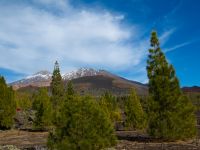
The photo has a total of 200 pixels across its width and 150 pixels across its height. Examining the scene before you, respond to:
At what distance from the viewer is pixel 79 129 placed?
23.3 metres

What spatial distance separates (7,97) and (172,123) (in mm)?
36137

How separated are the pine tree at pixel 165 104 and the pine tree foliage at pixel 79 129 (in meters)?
14.8

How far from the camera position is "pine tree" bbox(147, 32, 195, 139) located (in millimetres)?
37347

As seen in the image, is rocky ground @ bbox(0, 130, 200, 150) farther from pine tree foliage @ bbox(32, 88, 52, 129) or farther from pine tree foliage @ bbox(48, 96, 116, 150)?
pine tree foliage @ bbox(32, 88, 52, 129)

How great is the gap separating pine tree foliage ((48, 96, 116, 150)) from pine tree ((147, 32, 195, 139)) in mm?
14764

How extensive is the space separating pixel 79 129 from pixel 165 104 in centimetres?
1693

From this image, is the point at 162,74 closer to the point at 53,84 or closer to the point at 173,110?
the point at 173,110

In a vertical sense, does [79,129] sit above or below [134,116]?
below

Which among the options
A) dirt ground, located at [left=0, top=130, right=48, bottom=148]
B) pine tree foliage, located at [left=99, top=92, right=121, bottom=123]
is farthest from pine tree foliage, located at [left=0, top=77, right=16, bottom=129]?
pine tree foliage, located at [left=99, top=92, right=121, bottom=123]

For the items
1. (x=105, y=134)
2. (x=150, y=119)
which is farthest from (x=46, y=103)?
(x=105, y=134)

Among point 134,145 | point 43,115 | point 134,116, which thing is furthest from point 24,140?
point 134,116

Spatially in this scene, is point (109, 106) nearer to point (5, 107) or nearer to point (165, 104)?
point (5, 107)

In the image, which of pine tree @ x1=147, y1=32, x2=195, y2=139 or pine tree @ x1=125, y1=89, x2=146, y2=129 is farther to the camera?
pine tree @ x1=125, y1=89, x2=146, y2=129

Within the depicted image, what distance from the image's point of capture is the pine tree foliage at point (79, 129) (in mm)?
22922
